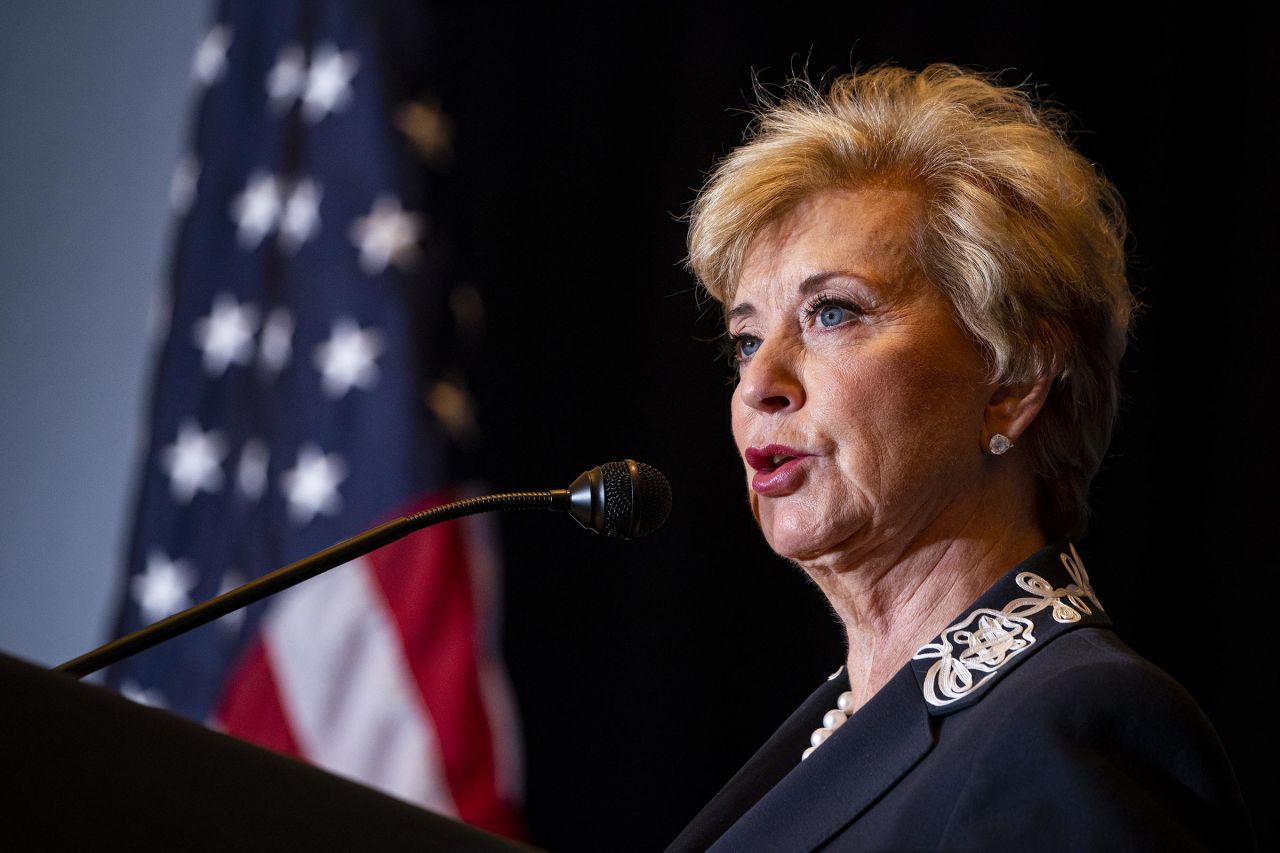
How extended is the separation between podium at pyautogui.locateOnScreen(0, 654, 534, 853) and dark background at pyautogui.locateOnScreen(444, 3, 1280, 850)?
6.47 ft

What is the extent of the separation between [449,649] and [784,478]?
0.95 metres

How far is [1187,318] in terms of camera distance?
2648mm

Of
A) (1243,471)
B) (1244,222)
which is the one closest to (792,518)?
(1243,471)

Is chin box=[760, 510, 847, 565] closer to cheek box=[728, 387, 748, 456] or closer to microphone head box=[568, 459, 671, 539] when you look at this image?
cheek box=[728, 387, 748, 456]

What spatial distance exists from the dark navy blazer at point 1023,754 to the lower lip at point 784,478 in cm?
27

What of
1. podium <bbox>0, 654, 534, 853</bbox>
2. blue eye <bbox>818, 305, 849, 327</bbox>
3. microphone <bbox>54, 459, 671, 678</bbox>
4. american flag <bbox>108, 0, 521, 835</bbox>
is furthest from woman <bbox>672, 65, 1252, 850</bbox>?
american flag <bbox>108, 0, 521, 835</bbox>

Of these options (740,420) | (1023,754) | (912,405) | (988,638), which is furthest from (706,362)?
(1023,754)

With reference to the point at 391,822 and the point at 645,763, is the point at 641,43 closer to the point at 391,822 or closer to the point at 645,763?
the point at 645,763

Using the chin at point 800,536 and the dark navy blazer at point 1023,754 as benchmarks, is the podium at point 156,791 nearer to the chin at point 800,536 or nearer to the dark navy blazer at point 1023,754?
the dark navy blazer at point 1023,754

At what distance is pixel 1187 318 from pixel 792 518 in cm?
142

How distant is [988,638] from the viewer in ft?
4.63

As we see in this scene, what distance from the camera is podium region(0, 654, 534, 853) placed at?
30.2 inches

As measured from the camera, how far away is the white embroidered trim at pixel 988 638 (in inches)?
53.5

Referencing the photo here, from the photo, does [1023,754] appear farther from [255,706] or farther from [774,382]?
[255,706]
